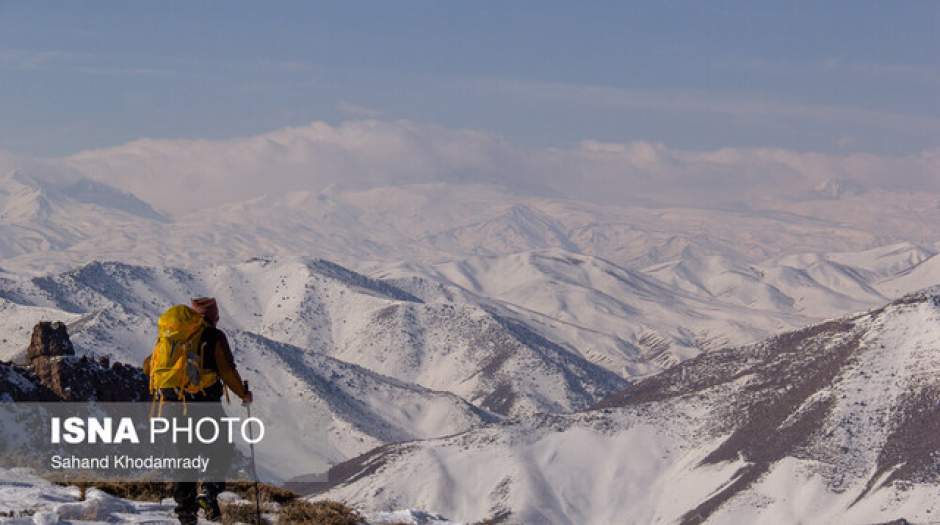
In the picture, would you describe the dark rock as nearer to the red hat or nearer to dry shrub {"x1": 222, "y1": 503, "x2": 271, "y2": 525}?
dry shrub {"x1": 222, "y1": 503, "x2": 271, "y2": 525}

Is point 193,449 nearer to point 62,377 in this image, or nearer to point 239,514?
point 239,514

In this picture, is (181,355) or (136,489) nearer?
(181,355)

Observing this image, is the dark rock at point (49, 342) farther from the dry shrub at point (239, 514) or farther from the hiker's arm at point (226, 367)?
the hiker's arm at point (226, 367)

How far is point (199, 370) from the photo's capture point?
23938mm

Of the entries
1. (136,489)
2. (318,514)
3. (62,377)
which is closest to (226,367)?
(318,514)

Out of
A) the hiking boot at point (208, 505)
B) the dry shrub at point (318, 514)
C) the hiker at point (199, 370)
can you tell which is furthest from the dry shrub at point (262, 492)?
the hiker at point (199, 370)

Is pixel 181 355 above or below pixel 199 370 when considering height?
above

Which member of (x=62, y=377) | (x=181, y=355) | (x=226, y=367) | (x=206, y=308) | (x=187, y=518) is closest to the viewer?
(x=181, y=355)

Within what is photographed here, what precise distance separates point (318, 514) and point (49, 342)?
63501mm

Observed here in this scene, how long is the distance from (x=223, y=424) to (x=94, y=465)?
18326 mm

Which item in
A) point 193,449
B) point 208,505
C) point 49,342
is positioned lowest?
point 49,342

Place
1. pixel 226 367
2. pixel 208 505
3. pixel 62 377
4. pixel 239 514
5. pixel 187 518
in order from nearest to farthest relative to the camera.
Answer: pixel 226 367
pixel 187 518
pixel 208 505
pixel 239 514
pixel 62 377

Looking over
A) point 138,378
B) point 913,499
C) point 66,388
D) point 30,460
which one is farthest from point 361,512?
point 913,499

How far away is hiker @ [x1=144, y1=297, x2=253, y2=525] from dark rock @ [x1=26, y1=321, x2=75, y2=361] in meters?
64.5
